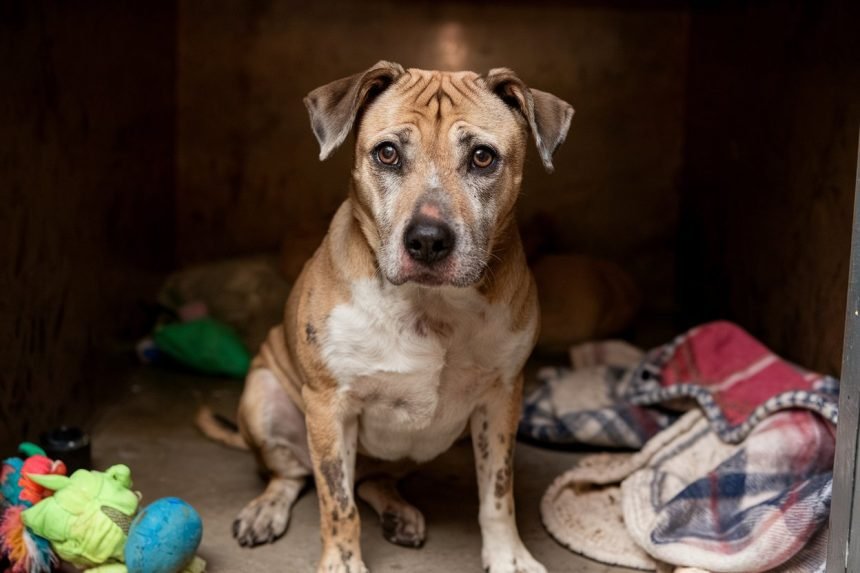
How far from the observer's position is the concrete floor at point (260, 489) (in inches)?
122

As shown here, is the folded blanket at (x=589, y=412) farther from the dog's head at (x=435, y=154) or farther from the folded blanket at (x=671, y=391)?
the dog's head at (x=435, y=154)

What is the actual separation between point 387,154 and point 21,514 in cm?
133

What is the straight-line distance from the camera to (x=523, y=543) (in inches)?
126

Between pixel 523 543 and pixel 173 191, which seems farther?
pixel 173 191

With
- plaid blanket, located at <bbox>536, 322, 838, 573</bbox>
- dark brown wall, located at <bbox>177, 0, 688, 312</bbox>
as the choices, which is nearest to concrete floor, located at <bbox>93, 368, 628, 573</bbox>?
plaid blanket, located at <bbox>536, 322, 838, 573</bbox>

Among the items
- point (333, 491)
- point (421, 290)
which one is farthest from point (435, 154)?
point (333, 491)

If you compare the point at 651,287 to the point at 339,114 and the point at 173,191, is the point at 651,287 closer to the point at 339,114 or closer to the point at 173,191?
the point at 173,191

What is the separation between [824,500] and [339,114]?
1658mm

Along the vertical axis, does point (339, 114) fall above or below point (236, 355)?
above

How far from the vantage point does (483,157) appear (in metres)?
2.70

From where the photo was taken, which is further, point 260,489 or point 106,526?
point 260,489

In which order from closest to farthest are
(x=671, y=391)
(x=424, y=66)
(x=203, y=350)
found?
(x=671, y=391) → (x=203, y=350) → (x=424, y=66)

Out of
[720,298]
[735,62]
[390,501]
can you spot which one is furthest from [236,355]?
[735,62]

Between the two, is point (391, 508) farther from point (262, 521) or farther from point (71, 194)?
point (71, 194)
